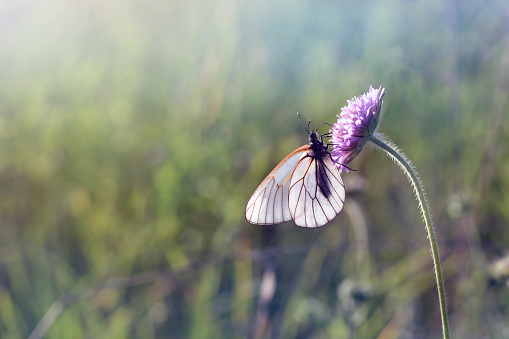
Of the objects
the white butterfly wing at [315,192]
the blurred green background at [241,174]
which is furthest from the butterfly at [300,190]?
the blurred green background at [241,174]

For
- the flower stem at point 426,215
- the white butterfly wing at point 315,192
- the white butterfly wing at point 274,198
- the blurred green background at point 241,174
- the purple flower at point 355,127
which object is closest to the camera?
the flower stem at point 426,215

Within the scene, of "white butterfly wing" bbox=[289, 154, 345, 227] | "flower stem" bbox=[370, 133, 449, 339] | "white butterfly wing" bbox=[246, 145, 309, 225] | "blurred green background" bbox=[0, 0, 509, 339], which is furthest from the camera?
"blurred green background" bbox=[0, 0, 509, 339]

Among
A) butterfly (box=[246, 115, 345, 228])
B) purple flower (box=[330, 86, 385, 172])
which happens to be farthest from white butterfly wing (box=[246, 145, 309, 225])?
purple flower (box=[330, 86, 385, 172])

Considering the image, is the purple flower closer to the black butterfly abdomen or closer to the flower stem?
the flower stem

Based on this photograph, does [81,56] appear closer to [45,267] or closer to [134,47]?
[134,47]

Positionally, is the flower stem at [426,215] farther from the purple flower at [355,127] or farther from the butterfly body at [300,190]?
the butterfly body at [300,190]

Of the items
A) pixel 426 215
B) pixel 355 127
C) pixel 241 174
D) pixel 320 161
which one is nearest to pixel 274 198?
pixel 320 161
